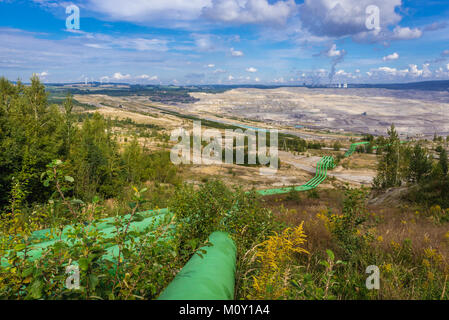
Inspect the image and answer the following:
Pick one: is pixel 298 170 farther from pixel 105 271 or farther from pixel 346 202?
pixel 105 271

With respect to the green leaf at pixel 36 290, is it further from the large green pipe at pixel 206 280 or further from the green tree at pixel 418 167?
the green tree at pixel 418 167

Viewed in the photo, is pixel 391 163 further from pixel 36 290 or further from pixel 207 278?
pixel 36 290

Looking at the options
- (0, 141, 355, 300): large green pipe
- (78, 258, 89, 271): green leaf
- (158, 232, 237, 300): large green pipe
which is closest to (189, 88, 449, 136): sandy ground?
(0, 141, 355, 300): large green pipe

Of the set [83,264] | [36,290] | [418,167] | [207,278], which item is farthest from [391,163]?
[36,290]

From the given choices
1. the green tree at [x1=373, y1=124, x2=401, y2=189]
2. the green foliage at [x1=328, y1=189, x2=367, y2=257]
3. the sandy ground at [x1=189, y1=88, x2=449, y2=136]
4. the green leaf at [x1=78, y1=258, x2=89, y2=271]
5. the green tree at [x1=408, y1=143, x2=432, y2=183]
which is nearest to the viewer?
the green leaf at [x1=78, y1=258, x2=89, y2=271]

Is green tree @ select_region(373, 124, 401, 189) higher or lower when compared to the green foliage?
lower

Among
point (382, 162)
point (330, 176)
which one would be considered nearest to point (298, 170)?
point (330, 176)

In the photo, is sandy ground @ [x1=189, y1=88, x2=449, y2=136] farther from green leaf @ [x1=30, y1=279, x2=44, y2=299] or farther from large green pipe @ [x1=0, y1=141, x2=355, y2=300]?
green leaf @ [x1=30, y1=279, x2=44, y2=299]
